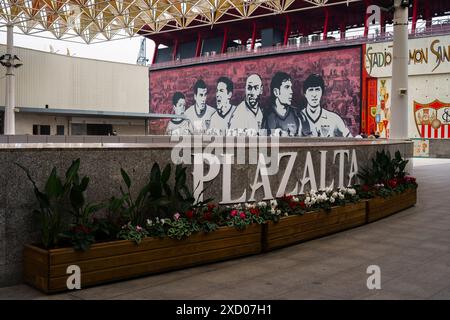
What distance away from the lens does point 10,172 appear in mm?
5867

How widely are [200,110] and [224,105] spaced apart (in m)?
4.29

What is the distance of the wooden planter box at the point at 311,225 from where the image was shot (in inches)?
307

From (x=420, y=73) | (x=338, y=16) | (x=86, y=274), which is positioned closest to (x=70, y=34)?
(x=338, y=16)

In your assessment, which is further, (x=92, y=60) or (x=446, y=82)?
(x=92, y=60)

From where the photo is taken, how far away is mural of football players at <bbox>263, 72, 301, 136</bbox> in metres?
48.7

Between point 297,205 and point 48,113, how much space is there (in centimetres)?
3483

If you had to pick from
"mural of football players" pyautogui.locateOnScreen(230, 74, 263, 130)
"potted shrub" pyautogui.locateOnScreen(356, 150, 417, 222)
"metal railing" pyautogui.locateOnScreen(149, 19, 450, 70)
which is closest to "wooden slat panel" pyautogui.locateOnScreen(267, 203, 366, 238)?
"potted shrub" pyautogui.locateOnScreen(356, 150, 417, 222)

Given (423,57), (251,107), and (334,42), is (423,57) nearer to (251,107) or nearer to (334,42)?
(334,42)

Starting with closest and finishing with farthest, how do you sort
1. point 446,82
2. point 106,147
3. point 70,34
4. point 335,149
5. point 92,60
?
1. point 106,147
2. point 335,149
3. point 446,82
4. point 92,60
5. point 70,34

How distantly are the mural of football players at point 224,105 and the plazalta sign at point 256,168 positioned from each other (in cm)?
4553

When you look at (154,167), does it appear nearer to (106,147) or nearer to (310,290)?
(106,147)

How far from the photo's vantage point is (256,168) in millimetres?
8656

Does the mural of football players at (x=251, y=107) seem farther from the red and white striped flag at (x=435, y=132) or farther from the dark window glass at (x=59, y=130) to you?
the dark window glass at (x=59, y=130)

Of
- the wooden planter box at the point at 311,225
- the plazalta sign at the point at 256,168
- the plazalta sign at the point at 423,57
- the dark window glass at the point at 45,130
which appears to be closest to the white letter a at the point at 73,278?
the plazalta sign at the point at 256,168
